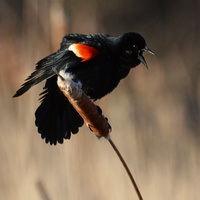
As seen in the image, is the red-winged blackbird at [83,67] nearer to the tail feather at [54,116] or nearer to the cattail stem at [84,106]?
the tail feather at [54,116]

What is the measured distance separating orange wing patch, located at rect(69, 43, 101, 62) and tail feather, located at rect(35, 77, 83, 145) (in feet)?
0.50

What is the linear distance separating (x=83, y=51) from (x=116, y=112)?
980 millimetres

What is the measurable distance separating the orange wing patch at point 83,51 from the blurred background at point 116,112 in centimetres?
68

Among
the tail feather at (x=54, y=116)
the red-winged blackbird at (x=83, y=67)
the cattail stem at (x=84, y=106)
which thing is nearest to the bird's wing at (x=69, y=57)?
the red-winged blackbird at (x=83, y=67)

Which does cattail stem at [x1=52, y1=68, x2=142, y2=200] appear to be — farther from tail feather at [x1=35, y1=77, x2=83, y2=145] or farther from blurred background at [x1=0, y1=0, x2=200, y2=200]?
blurred background at [x1=0, y1=0, x2=200, y2=200]

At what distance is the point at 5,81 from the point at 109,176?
0.86 metres

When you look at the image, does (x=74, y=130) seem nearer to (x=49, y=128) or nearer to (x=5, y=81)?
(x=49, y=128)

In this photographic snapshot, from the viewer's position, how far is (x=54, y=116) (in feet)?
5.62

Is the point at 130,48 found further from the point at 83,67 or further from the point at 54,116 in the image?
the point at 54,116

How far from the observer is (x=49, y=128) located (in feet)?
5.59

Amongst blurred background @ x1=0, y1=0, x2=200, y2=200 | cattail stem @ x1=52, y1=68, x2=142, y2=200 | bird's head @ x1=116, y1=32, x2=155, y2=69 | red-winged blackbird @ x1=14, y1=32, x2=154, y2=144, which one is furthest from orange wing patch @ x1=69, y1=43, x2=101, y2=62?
blurred background @ x1=0, y1=0, x2=200, y2=200

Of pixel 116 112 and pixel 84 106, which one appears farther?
pixel 116 112

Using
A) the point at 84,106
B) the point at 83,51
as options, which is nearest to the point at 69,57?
the point at 83,51

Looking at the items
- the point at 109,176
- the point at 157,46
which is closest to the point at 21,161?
the point at 109,176
